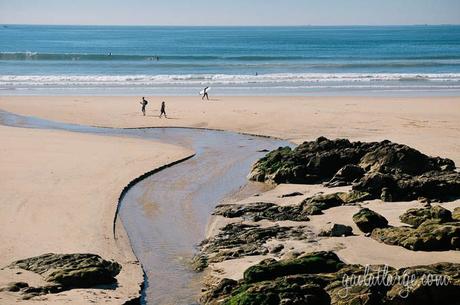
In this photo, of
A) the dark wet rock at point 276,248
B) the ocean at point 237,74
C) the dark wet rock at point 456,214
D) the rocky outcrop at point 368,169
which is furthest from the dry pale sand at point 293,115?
the dark wet rock at point 276,248

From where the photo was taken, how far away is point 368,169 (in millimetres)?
23703

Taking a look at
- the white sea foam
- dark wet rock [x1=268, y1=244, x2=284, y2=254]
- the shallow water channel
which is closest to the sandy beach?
dark wet rock [x1=268, y1=244, x2=284, y2=254]

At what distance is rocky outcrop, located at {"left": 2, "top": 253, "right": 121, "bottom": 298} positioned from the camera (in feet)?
46.8

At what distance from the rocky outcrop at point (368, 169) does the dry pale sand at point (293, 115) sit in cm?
462

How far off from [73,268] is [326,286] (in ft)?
17.4

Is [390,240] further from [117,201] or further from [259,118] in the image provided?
[259,118]

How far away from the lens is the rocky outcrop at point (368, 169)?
20.8 m

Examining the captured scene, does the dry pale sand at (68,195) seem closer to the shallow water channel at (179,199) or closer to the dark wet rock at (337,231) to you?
the shallow water channel at (179,199)

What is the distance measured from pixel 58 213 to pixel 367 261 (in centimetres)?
896

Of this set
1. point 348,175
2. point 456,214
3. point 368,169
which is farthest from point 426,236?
point 368,169

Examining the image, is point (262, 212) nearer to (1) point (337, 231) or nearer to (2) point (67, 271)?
(1) point (337, 231)

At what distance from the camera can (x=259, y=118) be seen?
1524 inches

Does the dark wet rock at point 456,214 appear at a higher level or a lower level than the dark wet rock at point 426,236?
higher

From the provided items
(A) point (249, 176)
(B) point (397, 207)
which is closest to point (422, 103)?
(A) point (249, 176)
